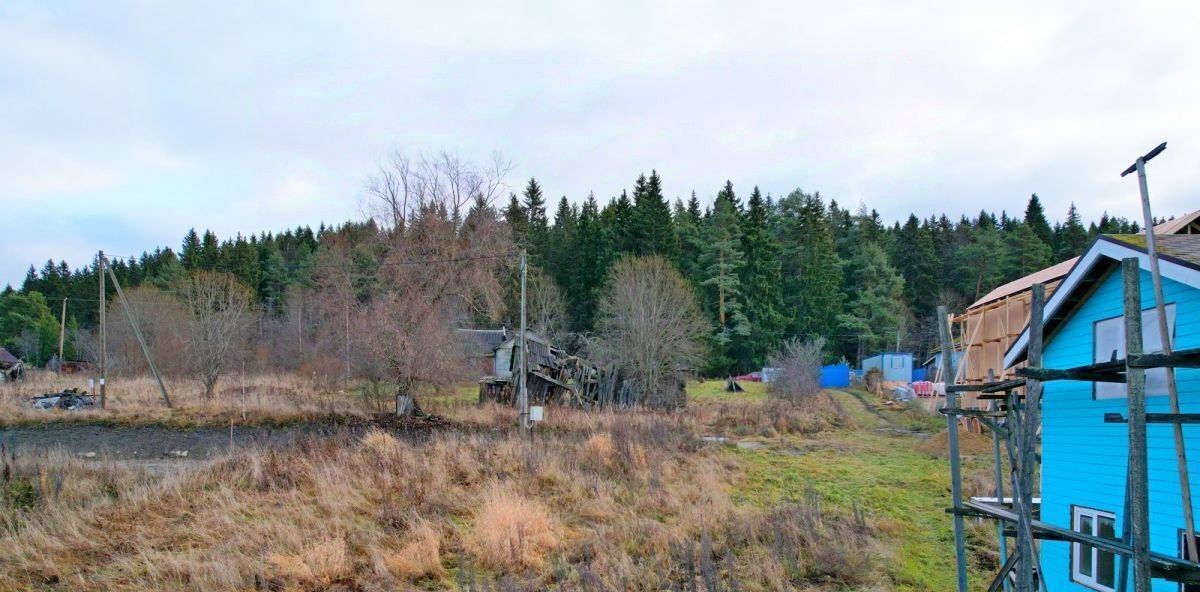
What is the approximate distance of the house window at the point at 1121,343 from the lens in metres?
6.44

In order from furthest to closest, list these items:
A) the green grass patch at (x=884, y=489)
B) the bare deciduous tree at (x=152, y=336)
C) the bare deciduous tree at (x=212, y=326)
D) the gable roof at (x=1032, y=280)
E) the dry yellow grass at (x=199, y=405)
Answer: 1. the bare deciduous tree at (x=152, y=336)
2. the bare deciduous tree at (x=212, y=326)
3. the dry yellow grass at (x=199, y=405)
4. the gable roof at (x=1032, y=280)
5. the green grass patch at (x=884, y=489)

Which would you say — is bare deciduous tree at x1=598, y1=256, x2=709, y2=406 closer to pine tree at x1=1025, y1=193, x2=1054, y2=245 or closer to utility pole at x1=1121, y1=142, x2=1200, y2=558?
utility pole at x1=1121, y1=142, x2=1200, y2=558

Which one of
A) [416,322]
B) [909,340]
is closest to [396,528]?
[416,322]

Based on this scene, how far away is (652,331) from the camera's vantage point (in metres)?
30.1

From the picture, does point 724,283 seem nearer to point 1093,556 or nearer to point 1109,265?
point 1093,556

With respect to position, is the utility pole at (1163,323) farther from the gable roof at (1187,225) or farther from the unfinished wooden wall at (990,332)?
the unfinished wooden wall at (990,332)

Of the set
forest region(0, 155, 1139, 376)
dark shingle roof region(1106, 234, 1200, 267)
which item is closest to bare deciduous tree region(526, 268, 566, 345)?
forest region(0, 155, 1139, 376)

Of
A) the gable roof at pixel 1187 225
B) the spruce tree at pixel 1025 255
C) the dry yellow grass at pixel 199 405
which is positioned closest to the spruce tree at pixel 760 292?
the spruce tree at pixel 1025 255

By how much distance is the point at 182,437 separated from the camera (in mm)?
19406

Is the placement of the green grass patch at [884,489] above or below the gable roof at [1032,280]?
below

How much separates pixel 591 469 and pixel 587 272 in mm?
37403

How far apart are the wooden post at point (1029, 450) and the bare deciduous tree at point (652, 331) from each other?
71.0ft

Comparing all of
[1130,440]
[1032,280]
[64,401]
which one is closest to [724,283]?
[1032,280]

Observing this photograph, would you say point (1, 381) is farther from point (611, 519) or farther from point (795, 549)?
point (795, 549)
